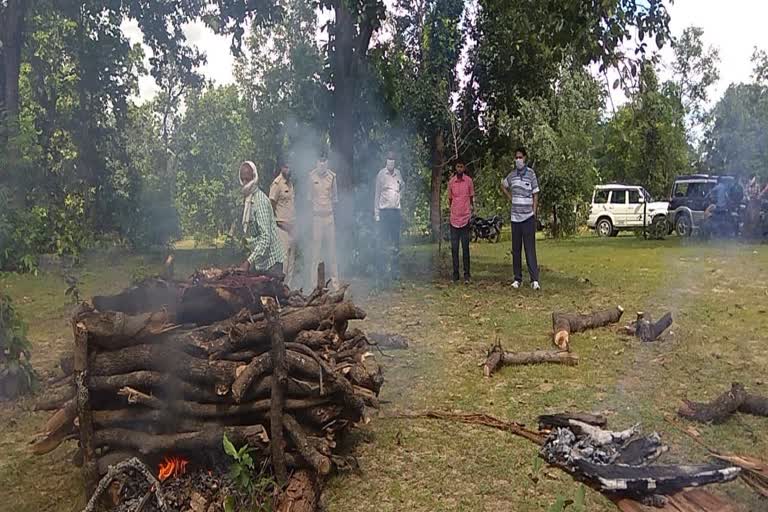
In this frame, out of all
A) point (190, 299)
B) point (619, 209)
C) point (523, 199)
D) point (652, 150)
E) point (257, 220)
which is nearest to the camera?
point (190, 299)

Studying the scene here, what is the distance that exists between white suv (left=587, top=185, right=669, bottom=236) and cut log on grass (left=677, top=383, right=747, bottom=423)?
76.7 ft

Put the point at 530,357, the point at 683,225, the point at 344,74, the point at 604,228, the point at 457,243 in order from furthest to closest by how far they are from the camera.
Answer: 1. the point at 604,228
2. the point at 683,225
3. the point at 344,74
4. the point at 457,243
5. the point at 530,357

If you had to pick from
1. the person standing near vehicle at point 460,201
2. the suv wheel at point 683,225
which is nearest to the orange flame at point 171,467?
the person standing near vehicle at point 460,201

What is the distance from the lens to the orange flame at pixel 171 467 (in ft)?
11.8

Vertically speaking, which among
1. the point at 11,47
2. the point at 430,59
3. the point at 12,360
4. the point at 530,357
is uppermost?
the point at 430,59

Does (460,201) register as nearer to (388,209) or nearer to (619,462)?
(388,209)

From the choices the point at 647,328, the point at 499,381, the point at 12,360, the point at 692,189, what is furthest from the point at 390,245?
the point at 692,189

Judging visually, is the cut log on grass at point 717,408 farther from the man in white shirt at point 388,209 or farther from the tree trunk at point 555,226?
the tree trunk at point 555,226

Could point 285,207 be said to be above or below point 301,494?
above

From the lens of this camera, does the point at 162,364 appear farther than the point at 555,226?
No

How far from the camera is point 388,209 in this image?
36.8 feet

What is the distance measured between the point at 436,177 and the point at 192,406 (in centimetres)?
2108


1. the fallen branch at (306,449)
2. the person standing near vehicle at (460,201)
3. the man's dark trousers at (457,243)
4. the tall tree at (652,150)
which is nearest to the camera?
the fallen branch at (306,449)

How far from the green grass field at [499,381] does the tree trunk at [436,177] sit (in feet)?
39.7
